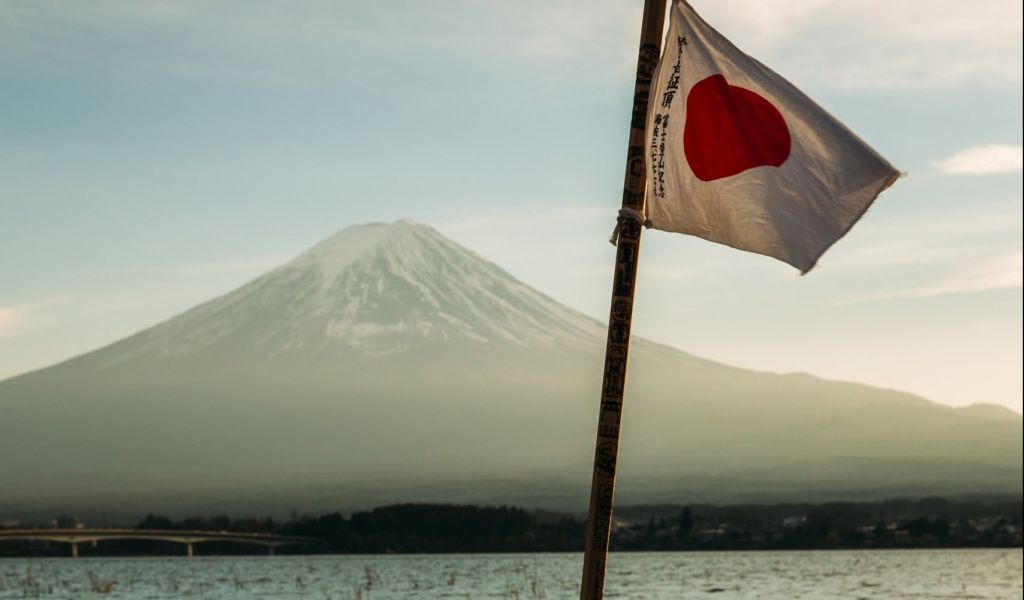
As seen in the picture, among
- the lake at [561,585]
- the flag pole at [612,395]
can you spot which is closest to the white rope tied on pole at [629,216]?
the flag pole at [612,395]

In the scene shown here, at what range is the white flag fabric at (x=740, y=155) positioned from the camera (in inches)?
324

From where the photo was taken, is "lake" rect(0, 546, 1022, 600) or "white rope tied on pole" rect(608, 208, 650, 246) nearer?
"white rope tied on pole" rect(608, 208, 650, 246)

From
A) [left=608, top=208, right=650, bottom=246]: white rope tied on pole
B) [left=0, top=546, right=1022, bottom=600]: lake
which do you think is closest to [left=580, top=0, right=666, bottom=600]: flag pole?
[left=608, top=208, right=650, bottom=246]: white rope tied on pole

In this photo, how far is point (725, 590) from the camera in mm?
74562

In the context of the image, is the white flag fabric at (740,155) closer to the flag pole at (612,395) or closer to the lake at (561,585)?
the flag pole at (612,395)

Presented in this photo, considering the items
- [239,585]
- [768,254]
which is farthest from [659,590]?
[768,254]

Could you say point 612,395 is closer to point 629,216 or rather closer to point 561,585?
point 629,216

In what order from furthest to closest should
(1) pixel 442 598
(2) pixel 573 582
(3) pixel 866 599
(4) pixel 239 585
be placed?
(4) pixel 239 585 → (2) pixel 573 582 → (1) pixel 442 598 → (3) pixel 866 599

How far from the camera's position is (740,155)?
8.46m

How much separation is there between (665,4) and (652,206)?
1080mm

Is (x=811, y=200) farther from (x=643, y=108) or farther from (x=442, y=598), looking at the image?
(x=442, y=598)

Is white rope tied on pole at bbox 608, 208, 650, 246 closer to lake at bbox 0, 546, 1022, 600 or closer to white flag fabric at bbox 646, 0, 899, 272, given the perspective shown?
white flag fabric at bbox 646, 0, 899, 272

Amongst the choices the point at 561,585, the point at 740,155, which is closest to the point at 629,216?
the point at 740,155

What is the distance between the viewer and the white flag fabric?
8227 mm
